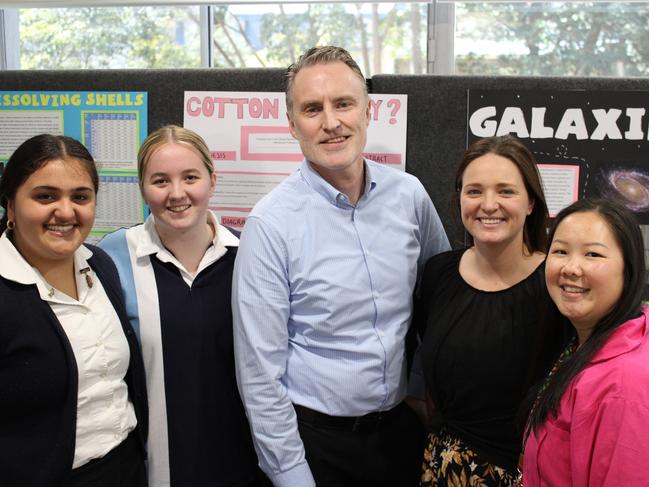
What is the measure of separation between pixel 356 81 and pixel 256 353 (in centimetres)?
56

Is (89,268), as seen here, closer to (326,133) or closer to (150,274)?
(150,274)

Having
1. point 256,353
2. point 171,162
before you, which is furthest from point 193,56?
point 256,353

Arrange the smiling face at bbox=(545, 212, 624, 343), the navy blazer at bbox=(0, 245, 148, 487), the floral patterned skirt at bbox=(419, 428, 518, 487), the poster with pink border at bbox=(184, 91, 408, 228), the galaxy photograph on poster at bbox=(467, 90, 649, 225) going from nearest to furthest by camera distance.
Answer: the smiling face at bbox=(545, 212, 624, 343) → the navy blazer at bbox=(0, 245, 148, 487) → the floral patterned skirt at bbox=(419, 428, 518, 487) → the galaxy photograph on poster at bbox=(467, 90, 649, 225) → the poster with pink border at bbox=(184, 91, 408, 228)

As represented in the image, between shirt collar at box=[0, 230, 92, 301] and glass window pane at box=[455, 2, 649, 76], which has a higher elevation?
glass window pane at box=[455, 2, 649, 76]

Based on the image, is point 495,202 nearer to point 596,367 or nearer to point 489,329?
point 489,329

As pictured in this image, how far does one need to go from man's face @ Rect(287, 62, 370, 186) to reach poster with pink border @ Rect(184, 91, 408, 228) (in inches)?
12.1

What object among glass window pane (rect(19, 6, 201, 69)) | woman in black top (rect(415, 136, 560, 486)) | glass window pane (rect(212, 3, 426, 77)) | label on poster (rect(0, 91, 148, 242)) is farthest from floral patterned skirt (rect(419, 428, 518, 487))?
glass window pane (rect(19, 6, 201, 69))

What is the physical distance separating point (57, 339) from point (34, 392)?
0.29 ft

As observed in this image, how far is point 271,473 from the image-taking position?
4.09 feet

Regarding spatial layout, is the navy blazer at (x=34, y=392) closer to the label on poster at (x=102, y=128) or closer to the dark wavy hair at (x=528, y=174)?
the label on poster at (x=102, y=128)

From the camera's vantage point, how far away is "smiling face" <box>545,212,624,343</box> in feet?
3.12

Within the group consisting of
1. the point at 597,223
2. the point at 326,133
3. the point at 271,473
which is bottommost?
the point at 271,473

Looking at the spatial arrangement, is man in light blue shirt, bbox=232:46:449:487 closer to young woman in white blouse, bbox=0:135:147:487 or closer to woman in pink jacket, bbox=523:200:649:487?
young woman in white blouse, bbox=0:135:147:487

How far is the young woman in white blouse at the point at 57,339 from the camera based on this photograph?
3.50 ft
